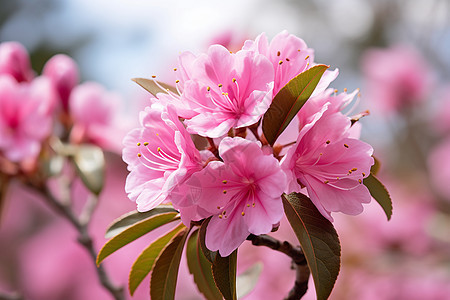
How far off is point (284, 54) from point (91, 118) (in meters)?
0.89

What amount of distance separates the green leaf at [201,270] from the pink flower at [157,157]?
18 centimetres

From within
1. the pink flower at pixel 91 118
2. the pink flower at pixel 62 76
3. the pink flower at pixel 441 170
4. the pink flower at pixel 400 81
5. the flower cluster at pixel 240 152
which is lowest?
the pink flower at pixel 441 170

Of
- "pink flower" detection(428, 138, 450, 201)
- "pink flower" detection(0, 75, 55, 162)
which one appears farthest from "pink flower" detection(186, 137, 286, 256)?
"pink flower" detection(428, 138, 450, 201)

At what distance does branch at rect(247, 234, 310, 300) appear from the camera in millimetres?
787

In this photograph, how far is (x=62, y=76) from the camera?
4.92 ft

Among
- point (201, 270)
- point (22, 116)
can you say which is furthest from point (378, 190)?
point (22, 116)

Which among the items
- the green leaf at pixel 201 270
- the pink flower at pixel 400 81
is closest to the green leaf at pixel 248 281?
the green leaf at pixel 201 270

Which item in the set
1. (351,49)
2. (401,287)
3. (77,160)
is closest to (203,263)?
(77,160)

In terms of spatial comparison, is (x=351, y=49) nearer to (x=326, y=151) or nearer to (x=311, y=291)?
(x=311, y=291)

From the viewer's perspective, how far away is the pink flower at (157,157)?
27.4 inches

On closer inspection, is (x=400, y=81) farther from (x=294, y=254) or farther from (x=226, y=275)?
(x=226, y=275)

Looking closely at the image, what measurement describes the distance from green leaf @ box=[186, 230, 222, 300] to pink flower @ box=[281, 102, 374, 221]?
0.81ft

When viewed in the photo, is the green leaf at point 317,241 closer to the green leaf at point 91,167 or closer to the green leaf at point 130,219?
the green leaf at point 130,219

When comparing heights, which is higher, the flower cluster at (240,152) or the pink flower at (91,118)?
the flower cluster at (240,152)
